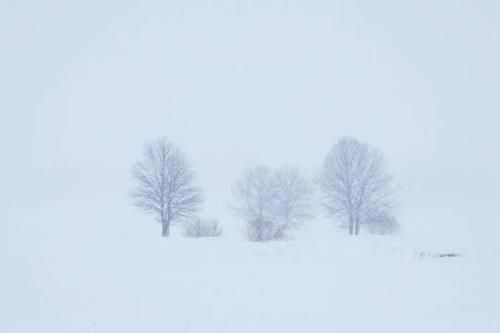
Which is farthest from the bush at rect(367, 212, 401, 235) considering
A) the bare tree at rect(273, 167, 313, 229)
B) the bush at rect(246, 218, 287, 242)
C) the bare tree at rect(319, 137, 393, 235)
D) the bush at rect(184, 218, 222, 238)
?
the bush at rect(184, 218, 222, 238)

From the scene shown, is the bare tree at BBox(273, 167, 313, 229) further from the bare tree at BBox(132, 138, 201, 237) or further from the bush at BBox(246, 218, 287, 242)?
the bush at BBox(246, 218, 287, 242)

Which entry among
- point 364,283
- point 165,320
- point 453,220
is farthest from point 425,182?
point 165,320

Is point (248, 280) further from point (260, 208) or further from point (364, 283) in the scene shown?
point (260, 208)

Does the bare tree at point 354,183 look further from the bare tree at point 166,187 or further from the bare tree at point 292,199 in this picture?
the bare tree at point 166,187

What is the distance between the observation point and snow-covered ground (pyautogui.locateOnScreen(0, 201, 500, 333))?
1078 centimetres

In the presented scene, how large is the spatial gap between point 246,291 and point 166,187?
25026mm

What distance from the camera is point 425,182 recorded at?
83188 mm

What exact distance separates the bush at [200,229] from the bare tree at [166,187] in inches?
97.4

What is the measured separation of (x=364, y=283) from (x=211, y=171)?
76714mm

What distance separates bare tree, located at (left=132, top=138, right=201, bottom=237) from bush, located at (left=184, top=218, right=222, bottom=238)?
8.12ft

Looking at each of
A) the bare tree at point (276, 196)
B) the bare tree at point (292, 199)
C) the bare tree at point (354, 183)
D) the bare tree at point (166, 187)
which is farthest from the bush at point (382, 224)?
the bare tree at point (166, 187)

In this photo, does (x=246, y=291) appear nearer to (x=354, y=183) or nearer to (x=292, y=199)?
(x=354, y=183)

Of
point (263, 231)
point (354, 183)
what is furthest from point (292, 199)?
point (263, 231)

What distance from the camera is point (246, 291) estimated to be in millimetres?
14477
